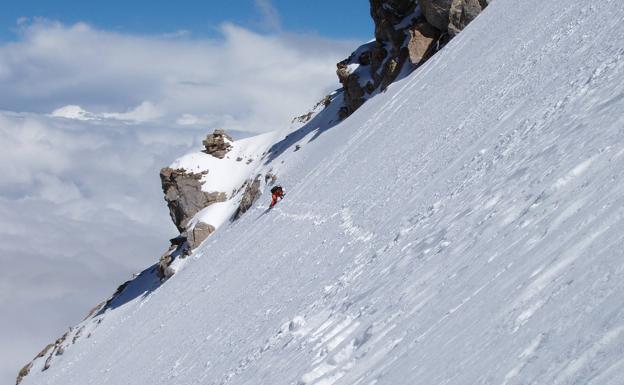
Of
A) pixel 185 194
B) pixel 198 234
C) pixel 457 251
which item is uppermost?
pixel 185 194

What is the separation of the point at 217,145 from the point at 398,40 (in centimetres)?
2037

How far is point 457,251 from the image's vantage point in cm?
909

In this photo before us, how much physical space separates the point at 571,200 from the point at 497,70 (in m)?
14.4

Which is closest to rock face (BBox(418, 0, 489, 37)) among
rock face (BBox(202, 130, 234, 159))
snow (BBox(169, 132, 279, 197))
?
snow (BBox(169, 132, 279, 197))

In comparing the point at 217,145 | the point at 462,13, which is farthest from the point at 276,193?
the point at 217,145

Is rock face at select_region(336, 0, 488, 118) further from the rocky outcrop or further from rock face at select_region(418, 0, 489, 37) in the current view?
the rocky outcrop

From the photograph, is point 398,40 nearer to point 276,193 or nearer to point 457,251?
point 276,193

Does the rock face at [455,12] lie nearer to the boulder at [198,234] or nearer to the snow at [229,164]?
the snow at [229,164]

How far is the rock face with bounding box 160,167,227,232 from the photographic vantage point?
1997 inches

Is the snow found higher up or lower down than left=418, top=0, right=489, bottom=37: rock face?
higher up

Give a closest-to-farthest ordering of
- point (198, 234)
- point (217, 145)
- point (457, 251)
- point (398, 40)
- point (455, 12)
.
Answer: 1. point (457, 251)
2. point (455, 12)
3. point (398, 40)
4. point (198, 234)
5. point (217, 145)

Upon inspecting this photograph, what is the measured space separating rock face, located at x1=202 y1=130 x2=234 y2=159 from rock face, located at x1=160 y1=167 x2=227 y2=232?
9.83 feet

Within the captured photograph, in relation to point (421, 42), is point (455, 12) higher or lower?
higher

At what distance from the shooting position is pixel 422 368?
21.7ft
